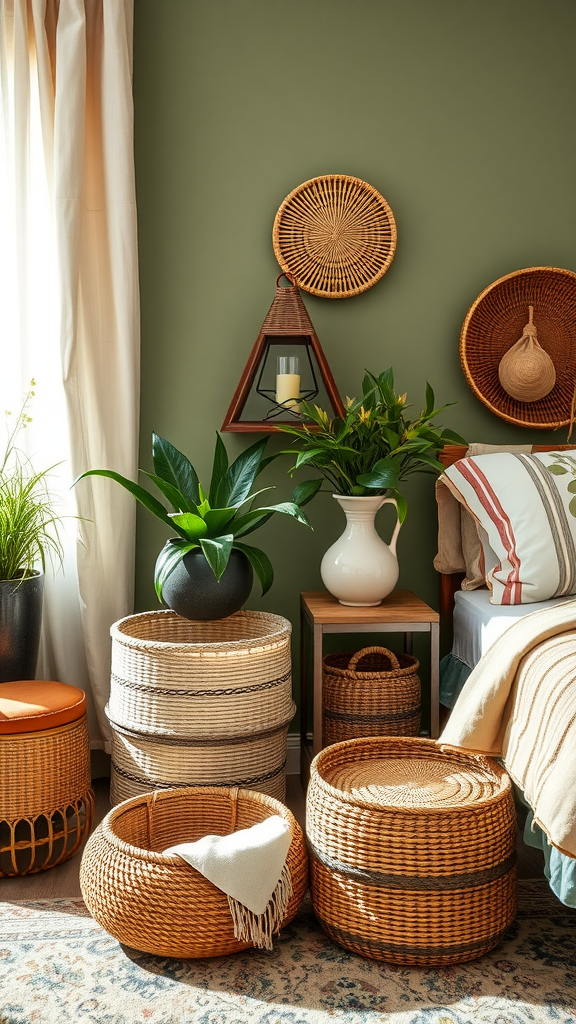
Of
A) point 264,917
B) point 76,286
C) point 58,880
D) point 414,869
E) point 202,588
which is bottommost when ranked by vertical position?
point 58,880

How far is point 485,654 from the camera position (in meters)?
2.05

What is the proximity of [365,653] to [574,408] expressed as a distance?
1.09 meters

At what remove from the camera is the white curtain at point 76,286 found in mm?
2490

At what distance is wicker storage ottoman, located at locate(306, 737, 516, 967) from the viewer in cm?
170

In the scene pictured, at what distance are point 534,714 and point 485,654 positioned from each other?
1.07 ft

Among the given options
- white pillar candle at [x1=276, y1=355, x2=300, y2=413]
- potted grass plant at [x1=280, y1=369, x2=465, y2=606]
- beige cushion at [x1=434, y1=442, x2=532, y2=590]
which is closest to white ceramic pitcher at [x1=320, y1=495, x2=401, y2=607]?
potted grass plant at [x1=280, y1=369, x2=465, y2=606]

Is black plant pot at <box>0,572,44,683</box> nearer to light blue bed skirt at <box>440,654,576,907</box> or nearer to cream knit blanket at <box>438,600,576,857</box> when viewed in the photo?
cream knit blanket at <box>438,600,576,857</box>

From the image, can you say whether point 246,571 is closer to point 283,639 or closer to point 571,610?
point 283,639

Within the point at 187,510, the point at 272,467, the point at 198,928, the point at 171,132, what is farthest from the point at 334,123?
the point at 198,928

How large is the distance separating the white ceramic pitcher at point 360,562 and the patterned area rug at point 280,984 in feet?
3.01

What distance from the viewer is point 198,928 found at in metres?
1.68

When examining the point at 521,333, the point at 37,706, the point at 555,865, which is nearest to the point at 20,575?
the point at 37,706

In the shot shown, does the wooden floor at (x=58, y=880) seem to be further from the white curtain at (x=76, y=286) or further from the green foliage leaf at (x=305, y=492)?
the green foliage leaf at (x=305, y=492)

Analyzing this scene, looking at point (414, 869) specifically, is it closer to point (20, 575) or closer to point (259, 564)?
point (259, 564)
